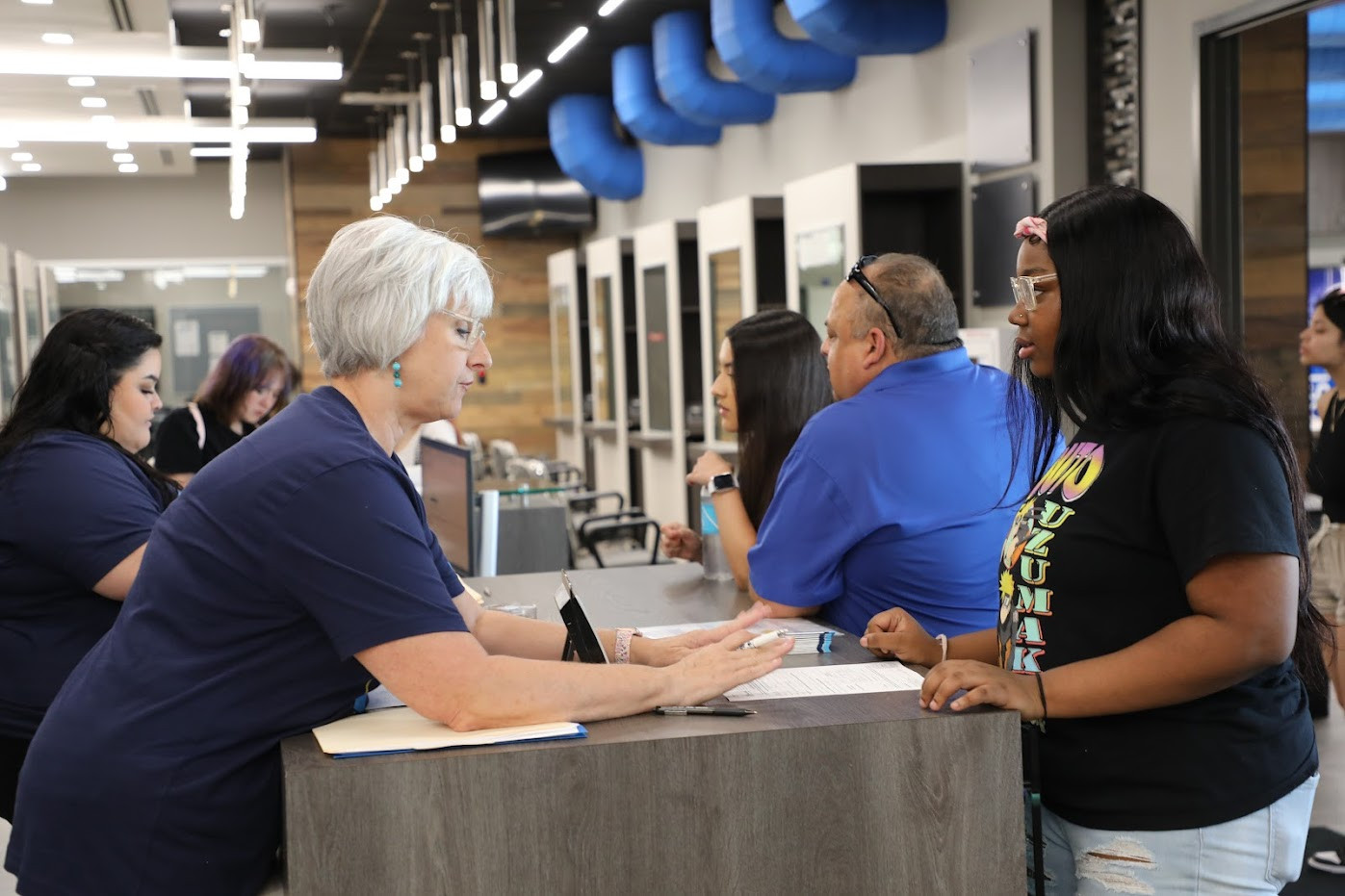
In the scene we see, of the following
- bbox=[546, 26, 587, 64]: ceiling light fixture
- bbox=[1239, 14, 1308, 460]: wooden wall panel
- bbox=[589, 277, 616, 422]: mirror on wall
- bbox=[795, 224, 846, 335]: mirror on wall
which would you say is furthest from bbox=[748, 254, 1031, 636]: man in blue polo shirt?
bbox=[589, 277, 616, 422]: mirror on wall

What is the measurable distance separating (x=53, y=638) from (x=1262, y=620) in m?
2.11

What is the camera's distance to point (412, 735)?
1583 millimetres

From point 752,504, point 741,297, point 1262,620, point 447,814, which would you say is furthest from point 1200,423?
point 741,297

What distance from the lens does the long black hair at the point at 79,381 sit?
108 inches

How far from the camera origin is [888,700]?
1.72 m

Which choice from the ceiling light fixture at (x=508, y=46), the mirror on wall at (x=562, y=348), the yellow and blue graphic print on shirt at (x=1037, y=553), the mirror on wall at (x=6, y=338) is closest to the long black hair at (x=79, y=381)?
the yellow and blue graphic print on shirt at (x=1037, y=553)

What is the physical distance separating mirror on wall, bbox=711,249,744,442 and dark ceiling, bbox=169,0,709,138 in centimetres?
165

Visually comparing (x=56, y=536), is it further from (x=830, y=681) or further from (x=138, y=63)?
(x=138, y=63)

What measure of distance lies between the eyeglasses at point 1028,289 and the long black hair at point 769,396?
54.3 inches

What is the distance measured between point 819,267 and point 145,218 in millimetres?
9444

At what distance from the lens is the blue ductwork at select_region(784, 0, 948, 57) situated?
608 cm

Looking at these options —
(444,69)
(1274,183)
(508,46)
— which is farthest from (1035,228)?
(444,69)

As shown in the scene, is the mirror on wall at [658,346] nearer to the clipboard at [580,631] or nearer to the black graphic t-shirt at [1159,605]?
the clipboard at [580,631]

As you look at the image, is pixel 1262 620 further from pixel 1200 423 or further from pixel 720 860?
pixel 720 860
